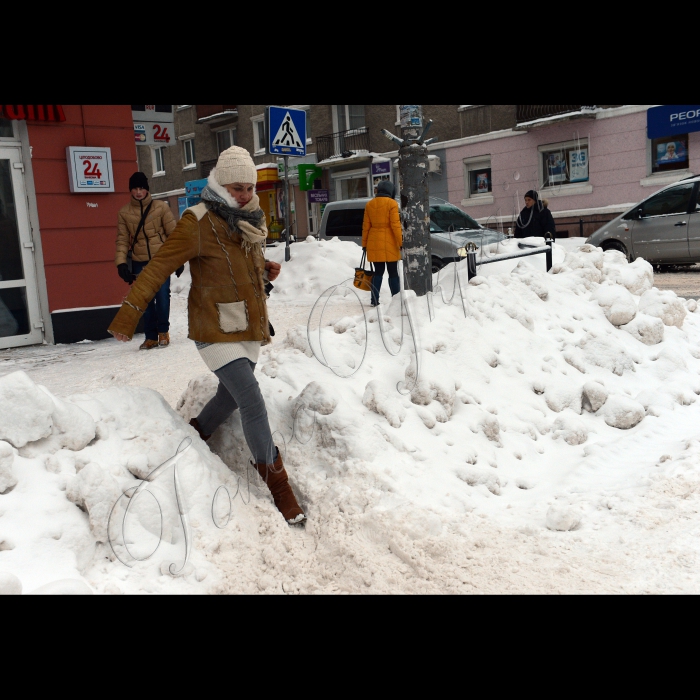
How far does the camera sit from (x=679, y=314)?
677cm

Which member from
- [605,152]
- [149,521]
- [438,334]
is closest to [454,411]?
[438,334]

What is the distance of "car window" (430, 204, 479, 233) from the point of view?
1271 centimetres

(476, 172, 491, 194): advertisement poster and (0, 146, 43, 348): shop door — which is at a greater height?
(476, 172, 491, 194): advertisement poster

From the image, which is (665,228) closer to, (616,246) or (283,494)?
(616,246)

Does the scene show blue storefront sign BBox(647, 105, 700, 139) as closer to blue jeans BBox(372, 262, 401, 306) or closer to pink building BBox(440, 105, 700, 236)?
pink building BBox(440, 105, 700, 236)

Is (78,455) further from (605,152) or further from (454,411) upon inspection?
(605,152)

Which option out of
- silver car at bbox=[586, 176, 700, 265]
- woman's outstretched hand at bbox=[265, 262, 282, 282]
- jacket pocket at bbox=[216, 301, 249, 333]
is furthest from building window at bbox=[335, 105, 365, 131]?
jacket pocket at bbox=[216, 301, 249, 333]

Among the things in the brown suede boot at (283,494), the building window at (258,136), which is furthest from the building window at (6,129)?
the building window at (258,136)

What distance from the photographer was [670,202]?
1324 cm

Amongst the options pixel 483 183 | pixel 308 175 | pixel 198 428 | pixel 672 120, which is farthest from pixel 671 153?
pixel 198 428

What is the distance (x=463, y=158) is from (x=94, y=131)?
57.9ft

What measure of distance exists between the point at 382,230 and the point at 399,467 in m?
5.76

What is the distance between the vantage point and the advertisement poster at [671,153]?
63.1 ft

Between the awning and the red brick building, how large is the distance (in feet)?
0.04
